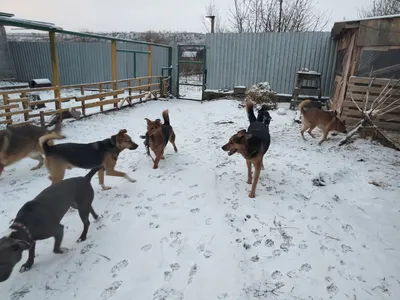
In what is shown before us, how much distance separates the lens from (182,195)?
4188 millimetres

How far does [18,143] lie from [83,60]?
589 inches

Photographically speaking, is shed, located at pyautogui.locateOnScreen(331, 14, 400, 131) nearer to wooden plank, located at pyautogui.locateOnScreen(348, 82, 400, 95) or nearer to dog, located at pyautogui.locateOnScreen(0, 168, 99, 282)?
wooden plank, located at pyautogui.locateOnScreen(348, 82, 400, 95)

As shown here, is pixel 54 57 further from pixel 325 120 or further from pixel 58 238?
pixel 325 120

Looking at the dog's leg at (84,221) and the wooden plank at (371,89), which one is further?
the wooden plank at (371,89)

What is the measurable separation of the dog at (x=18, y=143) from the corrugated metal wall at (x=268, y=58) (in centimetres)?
1051

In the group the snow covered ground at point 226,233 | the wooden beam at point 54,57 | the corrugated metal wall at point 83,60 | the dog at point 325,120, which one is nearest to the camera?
the snow covered ground at point 226,233

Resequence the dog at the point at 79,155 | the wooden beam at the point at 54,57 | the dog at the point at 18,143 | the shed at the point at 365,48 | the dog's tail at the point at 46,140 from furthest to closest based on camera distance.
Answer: the wooden beam at the point at 54,57 → the shed at the point at 365,48 → the dog at the point at 18,143 → the dog at the point at 79,155 → the dog's tail at the point at 46,140

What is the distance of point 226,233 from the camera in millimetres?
3258

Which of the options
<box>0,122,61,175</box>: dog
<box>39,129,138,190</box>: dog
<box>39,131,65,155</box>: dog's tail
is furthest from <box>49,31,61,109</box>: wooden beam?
<box>39,131,65,155</box>: dog's tail

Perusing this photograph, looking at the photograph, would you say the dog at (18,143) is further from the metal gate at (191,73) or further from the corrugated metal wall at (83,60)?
Answer: the corrugated metal wall at (83,60)

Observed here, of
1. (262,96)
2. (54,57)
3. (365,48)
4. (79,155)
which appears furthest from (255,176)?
(262,96)

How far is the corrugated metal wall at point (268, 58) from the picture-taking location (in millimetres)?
12203

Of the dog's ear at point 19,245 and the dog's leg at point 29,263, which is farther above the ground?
the dog's ear at point 19,245

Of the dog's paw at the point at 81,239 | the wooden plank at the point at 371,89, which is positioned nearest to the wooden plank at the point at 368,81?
the wooden plank at the point at 371,89
